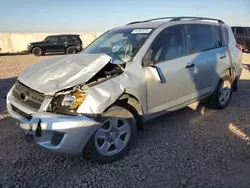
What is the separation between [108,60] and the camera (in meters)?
3.25

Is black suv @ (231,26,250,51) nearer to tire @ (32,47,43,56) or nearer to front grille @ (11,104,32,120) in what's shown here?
tire @ (32,47,43,56)

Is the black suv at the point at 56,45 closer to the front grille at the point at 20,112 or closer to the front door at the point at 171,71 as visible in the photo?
the front door at the point at 171,71

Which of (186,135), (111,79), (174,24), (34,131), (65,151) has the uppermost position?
(174,24)

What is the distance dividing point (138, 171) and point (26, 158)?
1.47 metres

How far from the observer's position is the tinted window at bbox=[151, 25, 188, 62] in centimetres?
381

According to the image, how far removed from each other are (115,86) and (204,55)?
217 cm

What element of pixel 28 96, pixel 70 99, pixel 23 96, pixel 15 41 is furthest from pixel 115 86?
pixel 15 41

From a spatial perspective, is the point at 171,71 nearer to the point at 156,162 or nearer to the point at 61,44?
the point at 156,162

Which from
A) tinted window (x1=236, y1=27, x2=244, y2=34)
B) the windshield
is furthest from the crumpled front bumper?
tinted window (x1=236, y1=27, x2=244, y2=34)

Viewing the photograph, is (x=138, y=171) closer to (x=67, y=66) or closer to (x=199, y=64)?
(x=67, y=66)

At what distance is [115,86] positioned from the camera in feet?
10.2

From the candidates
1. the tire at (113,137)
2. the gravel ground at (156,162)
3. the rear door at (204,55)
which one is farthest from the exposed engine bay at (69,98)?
the rear door at (204,55)

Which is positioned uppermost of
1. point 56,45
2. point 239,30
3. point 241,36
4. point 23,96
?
point 23,96

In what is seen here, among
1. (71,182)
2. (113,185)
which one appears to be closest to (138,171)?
(113,185)
